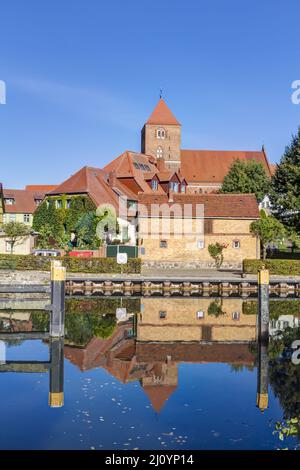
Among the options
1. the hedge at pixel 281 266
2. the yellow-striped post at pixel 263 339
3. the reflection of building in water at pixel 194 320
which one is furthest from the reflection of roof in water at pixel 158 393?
the hedge at pixel 281 266

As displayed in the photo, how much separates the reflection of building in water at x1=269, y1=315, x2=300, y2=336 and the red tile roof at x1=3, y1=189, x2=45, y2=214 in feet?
173

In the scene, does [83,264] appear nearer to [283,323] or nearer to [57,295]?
[283,323]

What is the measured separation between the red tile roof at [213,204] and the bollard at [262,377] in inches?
1107

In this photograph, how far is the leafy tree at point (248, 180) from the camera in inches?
2554

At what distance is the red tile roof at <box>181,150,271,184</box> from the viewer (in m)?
89.9

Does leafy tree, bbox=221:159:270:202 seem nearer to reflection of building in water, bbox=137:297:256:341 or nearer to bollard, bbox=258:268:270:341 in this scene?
reflection of building in water, bbox=137:297:256:341

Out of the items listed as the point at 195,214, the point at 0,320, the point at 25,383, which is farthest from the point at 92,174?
the point at 25,383

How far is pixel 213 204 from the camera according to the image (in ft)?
159

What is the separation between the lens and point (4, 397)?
13.9 metres

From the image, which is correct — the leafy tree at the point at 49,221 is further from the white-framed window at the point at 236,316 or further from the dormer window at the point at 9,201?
the white-framed window at the point at 236,316

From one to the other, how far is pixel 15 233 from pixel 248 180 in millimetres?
30173

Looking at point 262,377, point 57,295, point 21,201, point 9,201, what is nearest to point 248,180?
point 21,201

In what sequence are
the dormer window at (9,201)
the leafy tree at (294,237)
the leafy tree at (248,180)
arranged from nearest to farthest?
the leafy tree at (294,237) → the leafy tree at (248,180) → the dormer window at (9,201)
